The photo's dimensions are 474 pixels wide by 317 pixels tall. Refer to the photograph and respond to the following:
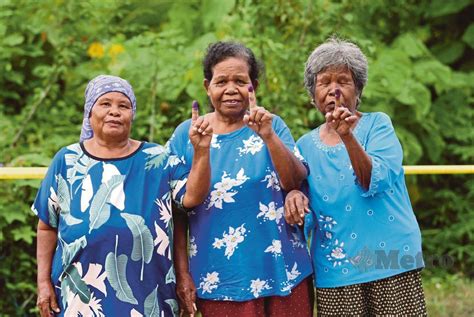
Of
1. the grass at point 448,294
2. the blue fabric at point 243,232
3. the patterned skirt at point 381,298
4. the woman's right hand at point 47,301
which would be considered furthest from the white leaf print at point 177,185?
the grass at point 448,294

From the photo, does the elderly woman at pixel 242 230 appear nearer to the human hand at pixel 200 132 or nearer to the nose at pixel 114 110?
the human hand at pixel 200 132

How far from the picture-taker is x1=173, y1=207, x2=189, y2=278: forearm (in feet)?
12.8

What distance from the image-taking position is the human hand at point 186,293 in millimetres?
3850

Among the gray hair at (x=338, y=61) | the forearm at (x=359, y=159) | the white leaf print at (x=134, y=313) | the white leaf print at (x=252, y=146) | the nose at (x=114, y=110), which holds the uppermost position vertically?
the gray hair at (x=338, y=61)

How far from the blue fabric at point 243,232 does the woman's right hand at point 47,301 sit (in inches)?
24.0

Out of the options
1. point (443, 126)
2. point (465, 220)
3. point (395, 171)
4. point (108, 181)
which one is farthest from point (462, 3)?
point (108, 181)

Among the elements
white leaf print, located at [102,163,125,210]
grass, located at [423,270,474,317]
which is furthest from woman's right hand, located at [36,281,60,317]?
grass, located at [423,270,474,317]

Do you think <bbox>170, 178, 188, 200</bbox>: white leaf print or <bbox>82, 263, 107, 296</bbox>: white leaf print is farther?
<bbox>170, 178, 188, 200</bbox>: white leaf print

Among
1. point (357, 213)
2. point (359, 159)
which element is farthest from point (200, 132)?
point (357, 213)

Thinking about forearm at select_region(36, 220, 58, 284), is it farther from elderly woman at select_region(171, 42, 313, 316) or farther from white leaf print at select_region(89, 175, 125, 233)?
elderly woman at select_region(171, 42, 313, 316)

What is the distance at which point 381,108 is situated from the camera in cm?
668

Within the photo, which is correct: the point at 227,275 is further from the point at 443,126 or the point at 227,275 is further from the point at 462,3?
the point at 462,3

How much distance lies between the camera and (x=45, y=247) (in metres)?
3.88

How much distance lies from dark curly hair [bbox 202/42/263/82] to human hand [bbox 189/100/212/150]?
382 millimetres
